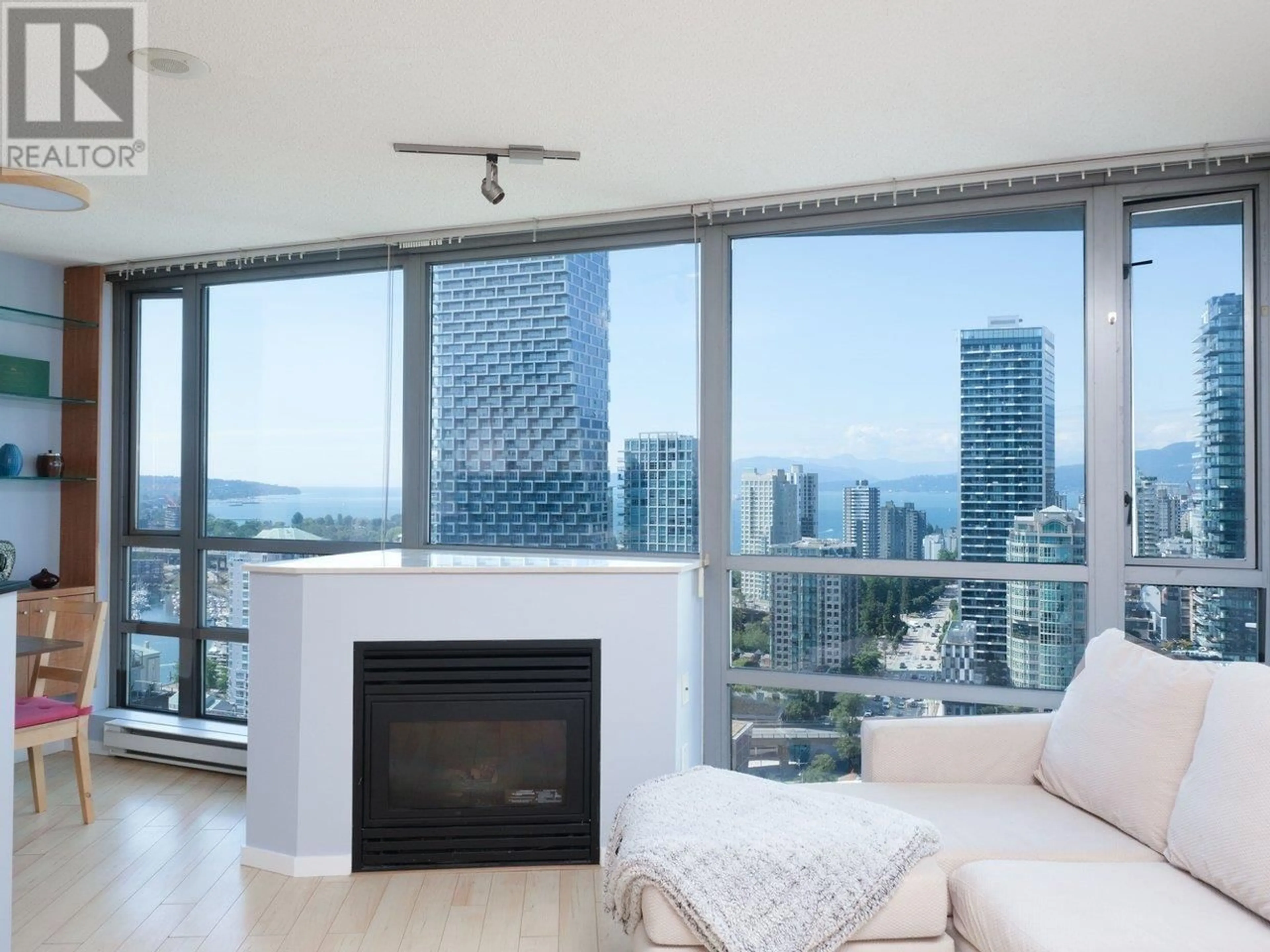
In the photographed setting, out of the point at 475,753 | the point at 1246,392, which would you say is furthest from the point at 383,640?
the point at 1246,392

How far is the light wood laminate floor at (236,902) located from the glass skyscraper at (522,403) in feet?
4.85

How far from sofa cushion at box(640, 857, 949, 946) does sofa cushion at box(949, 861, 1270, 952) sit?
70mm

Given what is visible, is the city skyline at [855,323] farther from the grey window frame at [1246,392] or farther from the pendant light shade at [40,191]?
the pendant light shade at [40,191]

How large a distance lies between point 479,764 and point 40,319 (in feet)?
11.1

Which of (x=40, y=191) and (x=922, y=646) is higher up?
(x=40, y=191)

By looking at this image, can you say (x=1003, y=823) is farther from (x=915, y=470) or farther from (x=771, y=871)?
(x=915, y=470)

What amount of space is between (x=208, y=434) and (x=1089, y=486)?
4.15 m

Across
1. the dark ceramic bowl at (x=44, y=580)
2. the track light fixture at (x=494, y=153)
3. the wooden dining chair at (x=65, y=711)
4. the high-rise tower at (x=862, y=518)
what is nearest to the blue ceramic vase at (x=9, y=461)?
the dark ceramic bowl at (x=44, y=580)

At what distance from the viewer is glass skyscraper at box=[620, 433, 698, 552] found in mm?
3891

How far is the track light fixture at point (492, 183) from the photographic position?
123 inches

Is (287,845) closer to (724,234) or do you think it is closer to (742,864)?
(742,864)

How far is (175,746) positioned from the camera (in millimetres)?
4559

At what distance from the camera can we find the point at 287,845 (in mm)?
3271

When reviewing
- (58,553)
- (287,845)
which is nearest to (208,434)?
(58,553)
